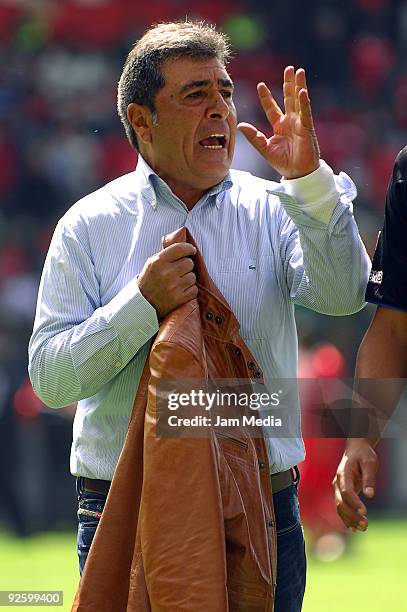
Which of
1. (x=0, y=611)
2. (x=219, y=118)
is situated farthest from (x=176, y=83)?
(x=0, y=611)

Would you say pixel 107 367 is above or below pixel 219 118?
below

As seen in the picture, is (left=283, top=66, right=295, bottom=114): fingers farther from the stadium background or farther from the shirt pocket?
the stadium background

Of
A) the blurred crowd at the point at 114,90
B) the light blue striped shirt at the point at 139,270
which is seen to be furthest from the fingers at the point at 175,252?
the blurred crowd at the point at 114,90

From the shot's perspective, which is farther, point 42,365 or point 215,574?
point 42,365

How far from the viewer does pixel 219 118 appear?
3225 millimetres

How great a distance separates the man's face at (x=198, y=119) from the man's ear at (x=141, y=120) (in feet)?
0.19

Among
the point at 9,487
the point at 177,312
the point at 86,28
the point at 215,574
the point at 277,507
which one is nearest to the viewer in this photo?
the point at 215,574

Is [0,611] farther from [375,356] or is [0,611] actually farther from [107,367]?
[375,356]

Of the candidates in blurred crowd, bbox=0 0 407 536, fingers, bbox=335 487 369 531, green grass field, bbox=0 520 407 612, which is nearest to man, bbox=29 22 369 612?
fingers, bbox=335 487 369 531

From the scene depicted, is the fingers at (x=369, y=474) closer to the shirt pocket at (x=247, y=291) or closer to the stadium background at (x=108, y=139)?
the shirt pocket at (x=247, y=291)

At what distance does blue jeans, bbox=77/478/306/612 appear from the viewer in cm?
320

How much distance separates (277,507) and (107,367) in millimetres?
579

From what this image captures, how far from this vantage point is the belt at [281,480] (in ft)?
10.5

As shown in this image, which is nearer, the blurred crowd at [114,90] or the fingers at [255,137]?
the fingers at [255,137]
